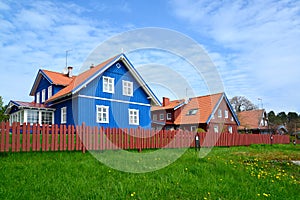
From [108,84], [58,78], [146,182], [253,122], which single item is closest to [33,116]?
[58,78]

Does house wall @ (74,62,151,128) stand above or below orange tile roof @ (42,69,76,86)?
below

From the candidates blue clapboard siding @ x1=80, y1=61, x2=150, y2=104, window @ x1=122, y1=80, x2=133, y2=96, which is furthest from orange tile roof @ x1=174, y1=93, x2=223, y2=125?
window @ x1=122, y1=80, x2=133, y2=96

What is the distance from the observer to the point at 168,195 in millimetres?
5641

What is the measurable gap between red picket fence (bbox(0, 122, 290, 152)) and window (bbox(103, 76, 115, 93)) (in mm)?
8470

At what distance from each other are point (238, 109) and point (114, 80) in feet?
154

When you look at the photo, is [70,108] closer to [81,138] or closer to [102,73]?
[102,73]

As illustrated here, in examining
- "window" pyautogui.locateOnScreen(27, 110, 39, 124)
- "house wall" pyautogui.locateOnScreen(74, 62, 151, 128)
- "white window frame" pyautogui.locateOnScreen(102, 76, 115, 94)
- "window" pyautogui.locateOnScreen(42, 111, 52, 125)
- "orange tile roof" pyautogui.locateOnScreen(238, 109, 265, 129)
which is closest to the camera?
"house wall" pyautogui.locateOnScreen(74, 62, 151, 128)

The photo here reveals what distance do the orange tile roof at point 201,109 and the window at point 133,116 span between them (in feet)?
43.5

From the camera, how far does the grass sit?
5.41 meters

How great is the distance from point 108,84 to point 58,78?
6.53 metres

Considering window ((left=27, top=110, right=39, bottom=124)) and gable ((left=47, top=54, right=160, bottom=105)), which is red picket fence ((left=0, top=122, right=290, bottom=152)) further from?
window ((left=27, top=110, right=39, bottom=124))

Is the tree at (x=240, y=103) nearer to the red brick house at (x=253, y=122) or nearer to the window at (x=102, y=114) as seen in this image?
the red brick house at (x=253, y=122)

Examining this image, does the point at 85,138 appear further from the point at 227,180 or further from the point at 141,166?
the point at 227,180

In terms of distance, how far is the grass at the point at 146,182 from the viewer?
541 cm
